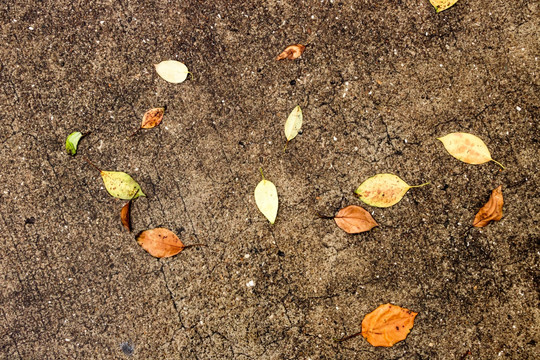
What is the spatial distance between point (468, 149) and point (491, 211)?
32cm

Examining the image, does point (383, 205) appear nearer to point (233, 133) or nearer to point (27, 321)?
point (233, 133)

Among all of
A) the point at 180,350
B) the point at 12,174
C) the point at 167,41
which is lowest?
the point at 180,350

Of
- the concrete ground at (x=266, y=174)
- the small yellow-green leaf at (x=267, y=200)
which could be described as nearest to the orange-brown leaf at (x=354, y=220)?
the concrete ground at (x=266, y=174)

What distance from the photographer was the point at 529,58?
1639 millimetres

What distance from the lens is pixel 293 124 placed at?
5.41 ft

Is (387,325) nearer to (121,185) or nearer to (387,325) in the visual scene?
(387,325)

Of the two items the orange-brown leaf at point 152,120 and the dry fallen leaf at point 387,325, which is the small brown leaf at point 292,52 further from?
the dry fallen leaf at point 387,325

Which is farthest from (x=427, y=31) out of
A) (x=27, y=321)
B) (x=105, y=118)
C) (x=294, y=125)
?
(x=27, y=321)

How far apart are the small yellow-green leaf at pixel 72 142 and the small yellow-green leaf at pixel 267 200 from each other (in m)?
0.93

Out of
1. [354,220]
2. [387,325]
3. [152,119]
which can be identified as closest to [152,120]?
[152,119]

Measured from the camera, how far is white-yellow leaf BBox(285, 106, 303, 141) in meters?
1.65

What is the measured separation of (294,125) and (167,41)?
2.57 ft

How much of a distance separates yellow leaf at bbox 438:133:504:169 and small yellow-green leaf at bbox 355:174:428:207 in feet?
0.95

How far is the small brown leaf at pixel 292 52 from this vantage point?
65.7 inches
